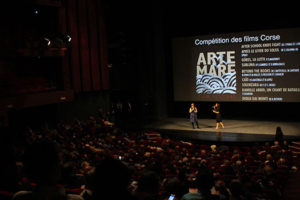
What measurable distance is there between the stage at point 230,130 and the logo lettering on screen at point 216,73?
1.53m

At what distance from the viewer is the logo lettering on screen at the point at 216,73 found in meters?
14.6

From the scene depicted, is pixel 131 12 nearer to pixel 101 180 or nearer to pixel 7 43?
pixel 7 43

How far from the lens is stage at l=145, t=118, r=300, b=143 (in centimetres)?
1179

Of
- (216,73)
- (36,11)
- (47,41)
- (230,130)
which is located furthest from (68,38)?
(230,130)

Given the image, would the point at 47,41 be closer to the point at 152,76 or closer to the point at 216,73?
the point at 152,76

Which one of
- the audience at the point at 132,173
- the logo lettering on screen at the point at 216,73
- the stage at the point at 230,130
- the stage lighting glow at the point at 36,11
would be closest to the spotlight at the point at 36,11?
the stage lighting glow at the point at 36,11

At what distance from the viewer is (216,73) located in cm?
1496

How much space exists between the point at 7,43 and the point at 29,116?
2838mm

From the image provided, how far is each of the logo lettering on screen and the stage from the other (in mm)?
1525

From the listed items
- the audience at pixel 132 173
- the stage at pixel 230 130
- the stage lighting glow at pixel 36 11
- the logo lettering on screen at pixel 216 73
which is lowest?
the stage at pixel 230 130

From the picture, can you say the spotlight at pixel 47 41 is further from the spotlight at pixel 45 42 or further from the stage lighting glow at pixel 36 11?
the stage lighting glow at pixel 36 11

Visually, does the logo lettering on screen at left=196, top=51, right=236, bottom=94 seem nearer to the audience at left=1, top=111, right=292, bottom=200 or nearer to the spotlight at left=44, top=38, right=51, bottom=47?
the audience at left=1, top=111, right=292, bottom=200

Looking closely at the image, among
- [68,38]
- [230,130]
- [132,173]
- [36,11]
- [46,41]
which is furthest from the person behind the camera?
[230,130]

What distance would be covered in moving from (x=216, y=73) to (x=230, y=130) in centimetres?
309
